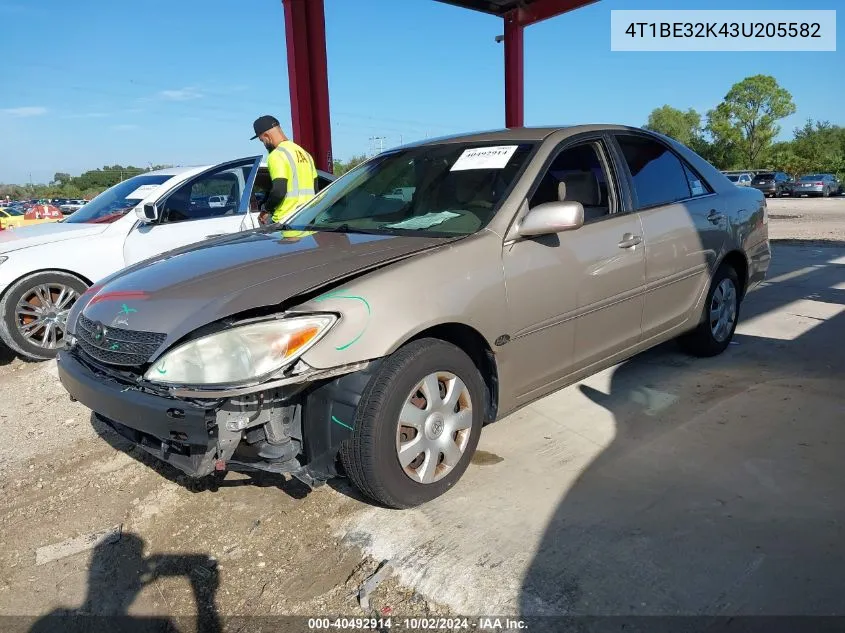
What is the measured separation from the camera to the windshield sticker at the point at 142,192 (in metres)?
5.84

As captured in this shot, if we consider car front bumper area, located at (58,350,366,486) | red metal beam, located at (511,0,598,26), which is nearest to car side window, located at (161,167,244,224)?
car front bumper area, located at (58,350,366,486)

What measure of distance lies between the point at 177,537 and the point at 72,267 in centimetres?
360

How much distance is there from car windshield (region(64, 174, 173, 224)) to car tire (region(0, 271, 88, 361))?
726 mm

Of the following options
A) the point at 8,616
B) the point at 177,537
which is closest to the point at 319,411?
the point at 177,537

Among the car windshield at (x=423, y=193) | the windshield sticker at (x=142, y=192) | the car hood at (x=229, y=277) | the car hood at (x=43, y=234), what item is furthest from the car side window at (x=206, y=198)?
the car hood at (x=229, y=277)

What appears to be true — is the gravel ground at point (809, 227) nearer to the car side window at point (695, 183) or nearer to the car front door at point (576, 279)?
Result: the car side window at point (695, 183)

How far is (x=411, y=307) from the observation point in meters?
2.48

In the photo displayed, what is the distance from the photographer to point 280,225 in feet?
12.5

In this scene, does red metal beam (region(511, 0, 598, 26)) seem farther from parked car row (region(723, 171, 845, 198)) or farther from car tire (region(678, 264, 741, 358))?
parked car row (region(723, 171, 845, 198))

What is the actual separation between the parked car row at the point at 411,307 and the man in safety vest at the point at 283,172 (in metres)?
1.25

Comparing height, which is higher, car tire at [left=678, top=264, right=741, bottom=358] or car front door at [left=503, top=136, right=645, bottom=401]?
car front door at [left=503, top=136, right=645, bottom=401]

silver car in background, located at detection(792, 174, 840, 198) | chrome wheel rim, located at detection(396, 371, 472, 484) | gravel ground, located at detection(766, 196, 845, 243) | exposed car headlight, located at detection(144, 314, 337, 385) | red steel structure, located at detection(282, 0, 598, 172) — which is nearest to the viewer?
exposed car headlight, located at detection(144, 314, 337, 385)

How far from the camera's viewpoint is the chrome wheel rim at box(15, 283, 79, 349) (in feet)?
17.1

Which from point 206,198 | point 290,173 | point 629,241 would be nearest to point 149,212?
point 206,198
